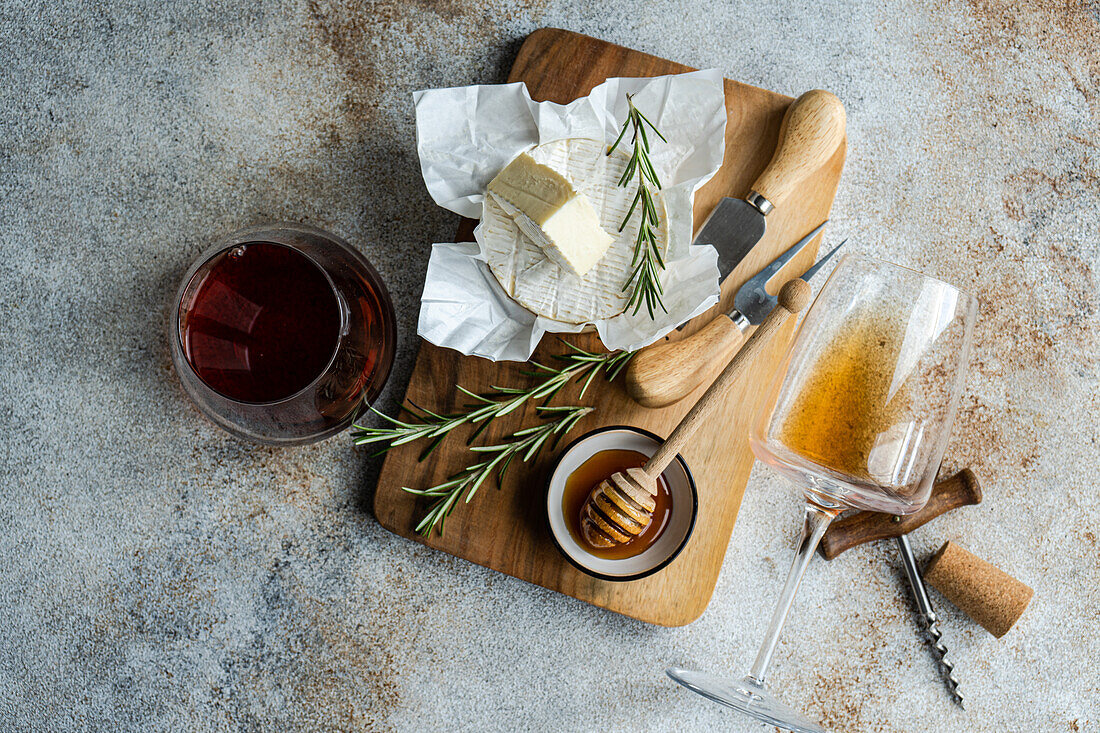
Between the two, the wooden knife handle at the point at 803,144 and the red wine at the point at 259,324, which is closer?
the red wine at the point at 259,324

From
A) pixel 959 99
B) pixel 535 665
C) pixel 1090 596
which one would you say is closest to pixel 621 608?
pixel 535 665

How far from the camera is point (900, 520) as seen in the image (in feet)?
3.05

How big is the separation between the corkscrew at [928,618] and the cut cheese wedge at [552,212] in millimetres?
569

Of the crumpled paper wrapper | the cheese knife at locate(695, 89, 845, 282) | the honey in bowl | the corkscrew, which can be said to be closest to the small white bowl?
the honey in bowl

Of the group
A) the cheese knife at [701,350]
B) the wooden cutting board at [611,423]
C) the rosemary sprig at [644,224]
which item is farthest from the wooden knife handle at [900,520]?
the rosemary sprig at [644,224]

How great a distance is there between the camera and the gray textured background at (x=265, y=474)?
3.01ft

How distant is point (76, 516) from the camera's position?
3.01 ft

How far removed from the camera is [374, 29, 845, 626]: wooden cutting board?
2.90 feet

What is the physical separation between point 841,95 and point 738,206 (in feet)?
0.87

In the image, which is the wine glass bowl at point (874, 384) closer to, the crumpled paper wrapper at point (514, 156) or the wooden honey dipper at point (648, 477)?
the wooden honey dipper at point (648, 477)

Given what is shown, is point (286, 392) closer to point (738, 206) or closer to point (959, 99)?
point (738, 206)

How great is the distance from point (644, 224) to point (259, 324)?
43cm

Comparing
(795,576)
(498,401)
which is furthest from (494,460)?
(795,576)

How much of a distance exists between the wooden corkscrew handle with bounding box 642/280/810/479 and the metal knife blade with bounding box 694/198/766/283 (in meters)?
0.12
